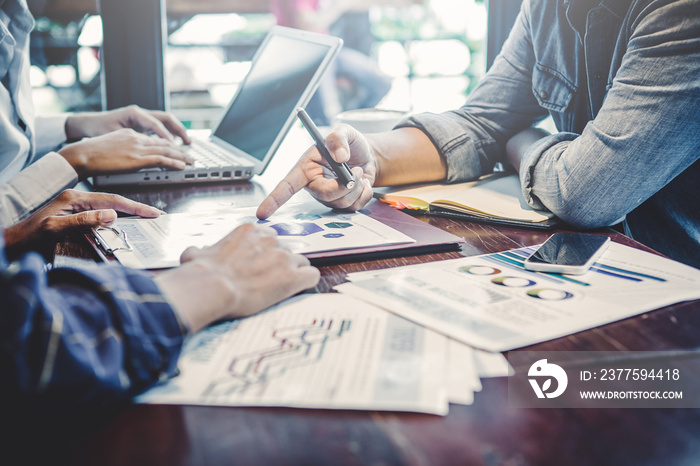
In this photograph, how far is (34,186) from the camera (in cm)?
112

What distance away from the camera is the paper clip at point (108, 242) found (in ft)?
2.54

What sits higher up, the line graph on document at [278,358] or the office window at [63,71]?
the line graph on document at [278,358]

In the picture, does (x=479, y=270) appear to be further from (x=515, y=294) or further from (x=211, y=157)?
(x=211, y=157)

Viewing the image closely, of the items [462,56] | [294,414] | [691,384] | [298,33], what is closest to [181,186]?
[298,33]

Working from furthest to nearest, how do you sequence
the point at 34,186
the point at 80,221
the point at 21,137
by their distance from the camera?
the point at 21,137, the point at 34,186, the point at 80,221

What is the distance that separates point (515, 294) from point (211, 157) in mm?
944

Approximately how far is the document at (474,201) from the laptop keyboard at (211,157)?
0.39 m

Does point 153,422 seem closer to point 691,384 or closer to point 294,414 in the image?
point 294,414

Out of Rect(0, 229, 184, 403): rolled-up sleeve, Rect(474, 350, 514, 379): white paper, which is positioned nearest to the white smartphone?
Rect(474, 350, 514, 379): white paper

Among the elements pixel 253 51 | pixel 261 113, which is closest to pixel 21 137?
pixel 261 113

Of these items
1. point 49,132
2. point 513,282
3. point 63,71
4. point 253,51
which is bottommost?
point 63,71

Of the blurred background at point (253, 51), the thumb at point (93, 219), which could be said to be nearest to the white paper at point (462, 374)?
the thumb at point (93, 219)

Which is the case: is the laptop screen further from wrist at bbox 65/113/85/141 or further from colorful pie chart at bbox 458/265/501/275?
colorful pie chart at bbox 458/265/501/275

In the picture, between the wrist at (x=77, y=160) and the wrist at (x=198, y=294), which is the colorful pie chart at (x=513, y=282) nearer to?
the wrist at (x=198, y=294)
